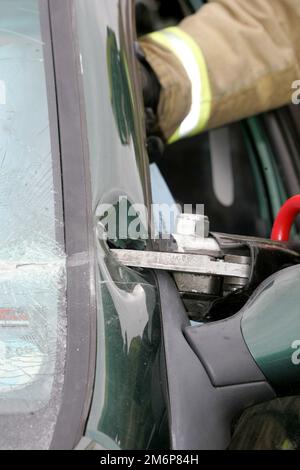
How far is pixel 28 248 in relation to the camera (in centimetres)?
83

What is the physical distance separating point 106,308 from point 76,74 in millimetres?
318

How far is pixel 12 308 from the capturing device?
0.80m

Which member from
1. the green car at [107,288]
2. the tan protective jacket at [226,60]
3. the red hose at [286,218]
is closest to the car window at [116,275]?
the green car at [107,288]

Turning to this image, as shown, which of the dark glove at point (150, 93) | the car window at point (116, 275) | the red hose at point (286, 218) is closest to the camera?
the car window at point (116, 275)

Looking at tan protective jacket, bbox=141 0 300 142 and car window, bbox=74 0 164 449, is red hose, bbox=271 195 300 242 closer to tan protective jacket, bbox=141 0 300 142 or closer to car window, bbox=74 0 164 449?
car window, bbox=74 0 164 449

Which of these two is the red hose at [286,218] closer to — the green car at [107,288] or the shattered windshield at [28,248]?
the green car at [107,288]

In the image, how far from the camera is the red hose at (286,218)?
3.49ft

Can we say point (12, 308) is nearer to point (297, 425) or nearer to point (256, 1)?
point (297, 425)

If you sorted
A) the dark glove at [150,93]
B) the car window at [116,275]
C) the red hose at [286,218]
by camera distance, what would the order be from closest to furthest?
1. the car window at [116,275]
2. the red hose at [286,218]
3. the dark glove at [150,93]

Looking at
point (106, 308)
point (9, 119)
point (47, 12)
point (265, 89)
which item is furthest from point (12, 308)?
point (265, 89)

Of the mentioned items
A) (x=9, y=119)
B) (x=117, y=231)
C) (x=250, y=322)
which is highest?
(x=9, y=119)

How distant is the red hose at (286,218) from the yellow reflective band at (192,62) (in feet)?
2.11

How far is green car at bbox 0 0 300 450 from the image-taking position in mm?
718

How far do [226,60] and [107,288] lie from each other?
3.36ft
